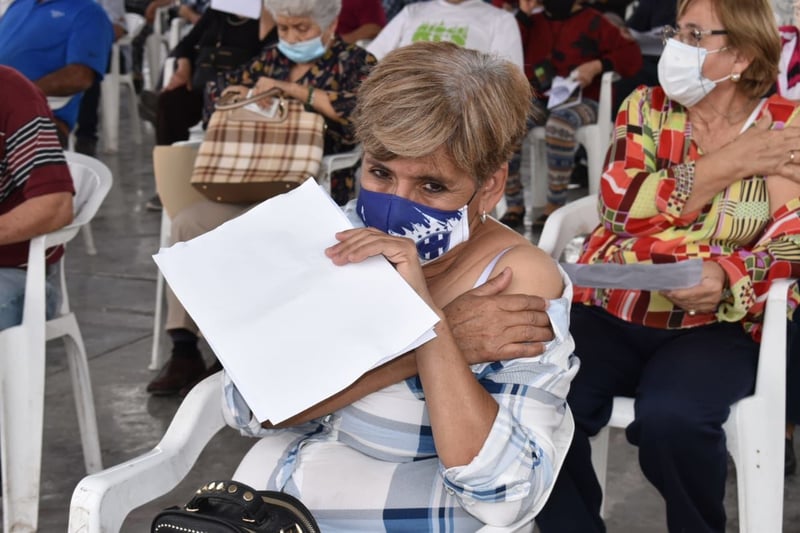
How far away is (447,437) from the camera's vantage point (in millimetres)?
1592

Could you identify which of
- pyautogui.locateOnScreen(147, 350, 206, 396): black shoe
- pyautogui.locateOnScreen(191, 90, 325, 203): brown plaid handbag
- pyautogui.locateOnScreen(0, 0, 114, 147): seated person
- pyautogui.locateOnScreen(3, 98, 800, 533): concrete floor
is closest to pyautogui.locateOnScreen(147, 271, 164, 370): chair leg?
pyautogui.locateOnScreen(3, 98, 800, 533): concrete floor

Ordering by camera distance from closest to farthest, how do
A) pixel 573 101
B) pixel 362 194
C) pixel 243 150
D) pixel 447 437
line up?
pixel 447 437
pixel 362 194
pixel 243 150
pixel 573 101

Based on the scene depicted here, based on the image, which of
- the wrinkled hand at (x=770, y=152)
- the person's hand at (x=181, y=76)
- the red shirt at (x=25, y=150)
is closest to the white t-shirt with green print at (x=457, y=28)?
the person's hand at (x=181, y=76)

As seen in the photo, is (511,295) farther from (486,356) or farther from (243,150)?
(243,150)

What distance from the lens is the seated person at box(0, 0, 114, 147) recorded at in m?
5.13

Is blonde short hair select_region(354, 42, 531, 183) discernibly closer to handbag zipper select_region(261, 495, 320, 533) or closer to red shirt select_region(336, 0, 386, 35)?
handbag zipper select_region(261, 495, 320, 533)

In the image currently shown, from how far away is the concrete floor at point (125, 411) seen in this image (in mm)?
3037

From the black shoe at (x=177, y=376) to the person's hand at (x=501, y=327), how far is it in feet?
7.54

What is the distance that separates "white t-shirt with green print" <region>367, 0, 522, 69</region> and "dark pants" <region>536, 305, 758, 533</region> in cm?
302

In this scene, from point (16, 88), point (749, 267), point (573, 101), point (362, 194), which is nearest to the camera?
point (362, 194)

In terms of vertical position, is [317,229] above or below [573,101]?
above

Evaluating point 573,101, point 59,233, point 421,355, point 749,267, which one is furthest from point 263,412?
point 573,101

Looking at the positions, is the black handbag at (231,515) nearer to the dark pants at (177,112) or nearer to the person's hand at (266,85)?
the person's hand at (266,85)

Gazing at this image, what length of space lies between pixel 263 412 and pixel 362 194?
48cm
